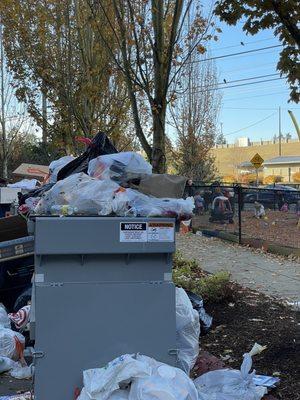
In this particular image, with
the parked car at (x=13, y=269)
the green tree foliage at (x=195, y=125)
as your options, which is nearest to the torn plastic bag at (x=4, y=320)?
the parked car at (x=13, y=269)

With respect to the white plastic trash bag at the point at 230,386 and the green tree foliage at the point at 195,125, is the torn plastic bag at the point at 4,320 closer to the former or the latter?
the white plastic trash bag at the point at 230,386

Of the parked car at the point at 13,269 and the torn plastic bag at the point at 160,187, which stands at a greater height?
the torn plastic bag at the point at 160,187

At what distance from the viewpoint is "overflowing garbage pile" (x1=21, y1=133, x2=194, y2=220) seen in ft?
11.4

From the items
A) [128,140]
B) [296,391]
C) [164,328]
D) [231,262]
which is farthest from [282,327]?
[128,140]

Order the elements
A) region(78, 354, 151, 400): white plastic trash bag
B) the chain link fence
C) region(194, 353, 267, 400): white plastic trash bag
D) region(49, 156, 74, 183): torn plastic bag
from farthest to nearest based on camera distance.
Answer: the chain link fence
region(49, 156, 74, 183): torn plastic bag
region(194, 353, 267, 400): white plastic trash bag
region(78, 354, 151, 400): white plastic trash bag

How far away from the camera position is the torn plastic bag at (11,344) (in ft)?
16.2

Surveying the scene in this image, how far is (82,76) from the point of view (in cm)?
1330

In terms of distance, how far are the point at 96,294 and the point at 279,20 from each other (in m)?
2.85

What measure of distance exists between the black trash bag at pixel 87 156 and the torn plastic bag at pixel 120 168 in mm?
316

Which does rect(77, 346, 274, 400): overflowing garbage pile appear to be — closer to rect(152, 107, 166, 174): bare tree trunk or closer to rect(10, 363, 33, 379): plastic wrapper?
rect(10, 363, 33, 379): plastic wrapper

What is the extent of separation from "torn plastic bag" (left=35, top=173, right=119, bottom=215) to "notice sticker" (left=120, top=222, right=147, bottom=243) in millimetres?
154

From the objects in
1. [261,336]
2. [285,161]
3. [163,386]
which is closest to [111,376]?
[163,386]

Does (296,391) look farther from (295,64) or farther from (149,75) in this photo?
(149,75)

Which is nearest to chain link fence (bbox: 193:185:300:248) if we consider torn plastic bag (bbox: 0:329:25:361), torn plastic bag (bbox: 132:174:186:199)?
torn plastic bag (bbox: 0:329:25:361)
